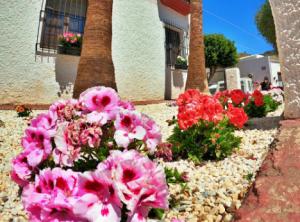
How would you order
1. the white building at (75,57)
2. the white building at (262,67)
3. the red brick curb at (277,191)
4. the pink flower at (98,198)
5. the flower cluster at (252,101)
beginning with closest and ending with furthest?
the pink flower at (98,198), the red brick curb at (277,191), the flower cluster at (252,101), the white building at (75,57), the white building at (262,67)

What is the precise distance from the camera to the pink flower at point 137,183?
3.20 ft

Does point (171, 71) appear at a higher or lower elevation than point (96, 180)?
higher

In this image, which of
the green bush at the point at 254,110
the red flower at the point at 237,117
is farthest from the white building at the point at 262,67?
the red flower at the point at 237,117

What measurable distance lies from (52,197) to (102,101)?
1.79 feet

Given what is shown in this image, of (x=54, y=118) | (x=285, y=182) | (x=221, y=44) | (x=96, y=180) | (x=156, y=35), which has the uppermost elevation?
(x=221, y=44)

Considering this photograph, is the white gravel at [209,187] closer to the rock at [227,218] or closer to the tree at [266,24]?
the rock at [227,218]

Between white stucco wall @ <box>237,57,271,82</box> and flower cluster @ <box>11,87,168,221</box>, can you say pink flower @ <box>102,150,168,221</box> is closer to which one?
flower cluster @ <box>11,87,168,221</box>

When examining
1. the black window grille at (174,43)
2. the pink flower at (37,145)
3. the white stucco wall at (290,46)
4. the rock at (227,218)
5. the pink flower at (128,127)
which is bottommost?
the rock at (227,218)

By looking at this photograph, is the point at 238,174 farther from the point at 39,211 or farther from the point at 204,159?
the point at 39,211

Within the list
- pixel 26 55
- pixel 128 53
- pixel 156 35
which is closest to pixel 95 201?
pixel 26 55

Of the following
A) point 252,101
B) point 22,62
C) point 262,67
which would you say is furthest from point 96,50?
point 262,67

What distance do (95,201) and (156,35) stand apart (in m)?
10.8

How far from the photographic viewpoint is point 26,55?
26.6 ft

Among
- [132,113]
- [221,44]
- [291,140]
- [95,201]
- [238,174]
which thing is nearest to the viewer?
[95,201]
